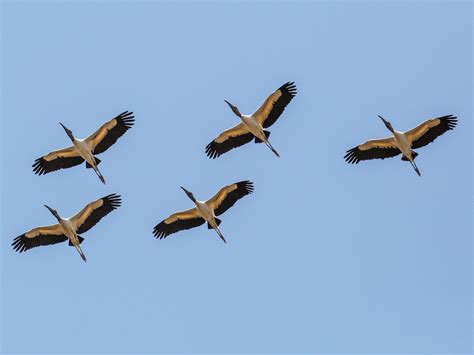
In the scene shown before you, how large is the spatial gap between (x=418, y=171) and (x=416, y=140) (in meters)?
1.31

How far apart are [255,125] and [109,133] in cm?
524

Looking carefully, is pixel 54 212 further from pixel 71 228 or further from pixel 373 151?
pixel 373 151

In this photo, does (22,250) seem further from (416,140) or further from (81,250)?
(416,140)

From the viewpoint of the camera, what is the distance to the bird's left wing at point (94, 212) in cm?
3816

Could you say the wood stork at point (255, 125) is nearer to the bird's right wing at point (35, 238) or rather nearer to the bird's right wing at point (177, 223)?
the bird's right wing at point (177, 223)

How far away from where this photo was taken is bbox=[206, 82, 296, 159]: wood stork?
38.4m

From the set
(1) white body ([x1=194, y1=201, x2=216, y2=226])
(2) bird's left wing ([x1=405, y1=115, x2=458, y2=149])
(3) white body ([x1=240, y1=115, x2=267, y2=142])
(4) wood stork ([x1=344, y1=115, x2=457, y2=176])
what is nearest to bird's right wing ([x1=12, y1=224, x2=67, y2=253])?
(1) white body ([x1=194, y1=201, x2=216, y2=226])

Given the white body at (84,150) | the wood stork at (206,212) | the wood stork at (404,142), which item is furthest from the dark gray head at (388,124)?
the white body at (84,150)

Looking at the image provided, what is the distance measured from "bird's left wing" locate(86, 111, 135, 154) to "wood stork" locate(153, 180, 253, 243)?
3.15 m

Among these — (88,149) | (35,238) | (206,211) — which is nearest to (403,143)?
(206,211)

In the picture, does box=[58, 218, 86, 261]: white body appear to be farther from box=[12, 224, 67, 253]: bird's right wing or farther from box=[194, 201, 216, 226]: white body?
box=[194, 201, 216, 226]: white body

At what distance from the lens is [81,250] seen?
3888 cm

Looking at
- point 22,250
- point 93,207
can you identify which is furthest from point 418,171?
point 22,250

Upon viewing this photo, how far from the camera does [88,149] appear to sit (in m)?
38.4
